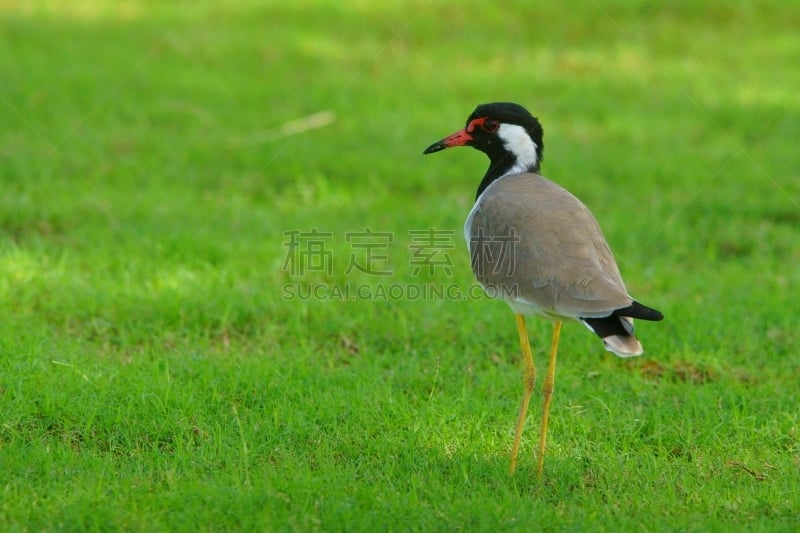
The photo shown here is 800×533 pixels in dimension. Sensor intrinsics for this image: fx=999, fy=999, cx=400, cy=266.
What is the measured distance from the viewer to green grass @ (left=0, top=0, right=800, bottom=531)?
4.68 meters

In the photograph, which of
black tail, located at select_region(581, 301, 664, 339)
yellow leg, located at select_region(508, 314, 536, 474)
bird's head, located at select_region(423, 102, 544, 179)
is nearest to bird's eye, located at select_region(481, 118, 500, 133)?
bird's head, located at select_region(423, 102, 544, 179)

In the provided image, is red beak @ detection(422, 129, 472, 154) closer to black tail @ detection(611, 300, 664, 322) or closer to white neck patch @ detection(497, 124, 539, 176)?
white neck patch @ detection(497, 124, 539, 176)

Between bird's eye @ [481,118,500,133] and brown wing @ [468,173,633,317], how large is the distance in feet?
1.22

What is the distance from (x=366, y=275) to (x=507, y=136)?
1.87 m

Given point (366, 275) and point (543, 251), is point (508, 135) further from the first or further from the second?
point (366, 275)

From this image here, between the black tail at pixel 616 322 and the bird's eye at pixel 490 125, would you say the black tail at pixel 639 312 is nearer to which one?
the black tail at pixel 616 322

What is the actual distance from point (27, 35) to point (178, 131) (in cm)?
348

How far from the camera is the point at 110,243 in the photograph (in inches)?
295

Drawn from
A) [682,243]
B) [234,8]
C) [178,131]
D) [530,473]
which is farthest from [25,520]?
[234,8]

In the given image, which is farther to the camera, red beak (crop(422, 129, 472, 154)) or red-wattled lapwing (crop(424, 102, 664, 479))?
red beak (crop(422, 129, 472, 154))

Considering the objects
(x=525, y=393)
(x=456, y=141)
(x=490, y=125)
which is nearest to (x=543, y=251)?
(x=525, y=393)

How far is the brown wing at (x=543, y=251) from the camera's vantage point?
15.5 feet

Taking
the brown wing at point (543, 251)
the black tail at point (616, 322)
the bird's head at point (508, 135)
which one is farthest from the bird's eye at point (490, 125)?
the black tail at point (616, 322)

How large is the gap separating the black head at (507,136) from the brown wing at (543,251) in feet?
0.66
